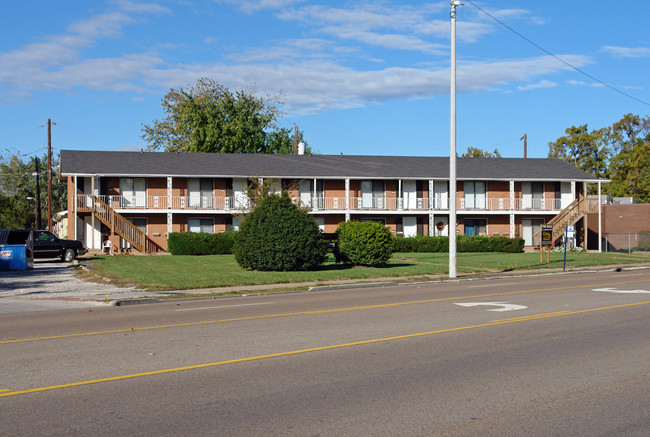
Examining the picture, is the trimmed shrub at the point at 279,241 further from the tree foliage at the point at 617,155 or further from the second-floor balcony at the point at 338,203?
the tree foliage at the point at 617,155

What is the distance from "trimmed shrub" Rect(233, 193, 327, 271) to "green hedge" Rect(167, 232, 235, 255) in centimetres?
1387

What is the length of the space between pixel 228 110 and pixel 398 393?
204ft

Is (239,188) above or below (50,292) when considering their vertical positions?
above

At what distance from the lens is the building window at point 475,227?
172 feet

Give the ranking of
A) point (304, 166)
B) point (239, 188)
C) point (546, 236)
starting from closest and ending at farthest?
1. point (546, 236)
2. point (239, 188)
3. point (304, 166)

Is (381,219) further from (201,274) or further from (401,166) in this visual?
(201,274)

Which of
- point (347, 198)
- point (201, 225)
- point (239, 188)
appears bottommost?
point (201, 225)

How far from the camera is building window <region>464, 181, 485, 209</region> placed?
5175 cm

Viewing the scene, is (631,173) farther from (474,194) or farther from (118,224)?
(118,224)

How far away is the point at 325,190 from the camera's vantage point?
167 feet

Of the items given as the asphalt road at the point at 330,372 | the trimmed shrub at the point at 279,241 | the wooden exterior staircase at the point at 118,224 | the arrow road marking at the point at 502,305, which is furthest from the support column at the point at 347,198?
the asphalt road at the point at 330,372

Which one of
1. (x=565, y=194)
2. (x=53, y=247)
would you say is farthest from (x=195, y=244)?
(x=565, y=194)

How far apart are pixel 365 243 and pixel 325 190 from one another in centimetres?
2238

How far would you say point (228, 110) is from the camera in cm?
6700
